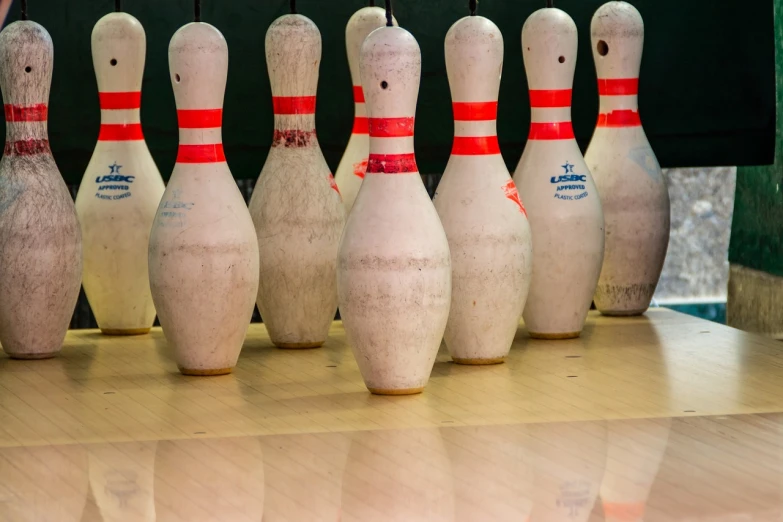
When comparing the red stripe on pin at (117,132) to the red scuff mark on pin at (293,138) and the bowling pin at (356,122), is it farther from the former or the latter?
the bowling pin at (356,122)

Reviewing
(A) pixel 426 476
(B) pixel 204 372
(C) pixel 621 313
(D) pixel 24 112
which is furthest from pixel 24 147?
(C) pixel 621 313

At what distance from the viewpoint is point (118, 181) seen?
4090 millimetres

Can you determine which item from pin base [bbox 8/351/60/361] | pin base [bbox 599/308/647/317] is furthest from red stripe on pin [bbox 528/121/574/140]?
pin base [bbox 8/351/60/361]

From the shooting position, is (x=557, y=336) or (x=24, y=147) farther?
(x=557, y=336)

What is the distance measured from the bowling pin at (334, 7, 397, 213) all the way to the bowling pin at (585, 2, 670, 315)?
696mm

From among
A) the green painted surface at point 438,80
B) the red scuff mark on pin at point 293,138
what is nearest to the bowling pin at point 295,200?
the red scuff mark on pin at point 293,138

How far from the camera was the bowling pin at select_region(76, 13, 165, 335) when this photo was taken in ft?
13.3

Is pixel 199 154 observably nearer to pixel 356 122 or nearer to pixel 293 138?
pixel 293 138

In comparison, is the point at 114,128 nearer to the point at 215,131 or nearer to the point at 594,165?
the point at 215,131

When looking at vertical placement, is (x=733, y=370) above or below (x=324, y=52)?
below

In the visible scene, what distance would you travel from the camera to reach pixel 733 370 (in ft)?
11.7

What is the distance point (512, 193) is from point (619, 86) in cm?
86

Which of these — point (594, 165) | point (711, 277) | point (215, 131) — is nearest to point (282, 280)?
point (215, 131)

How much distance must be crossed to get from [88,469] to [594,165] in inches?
86.0
